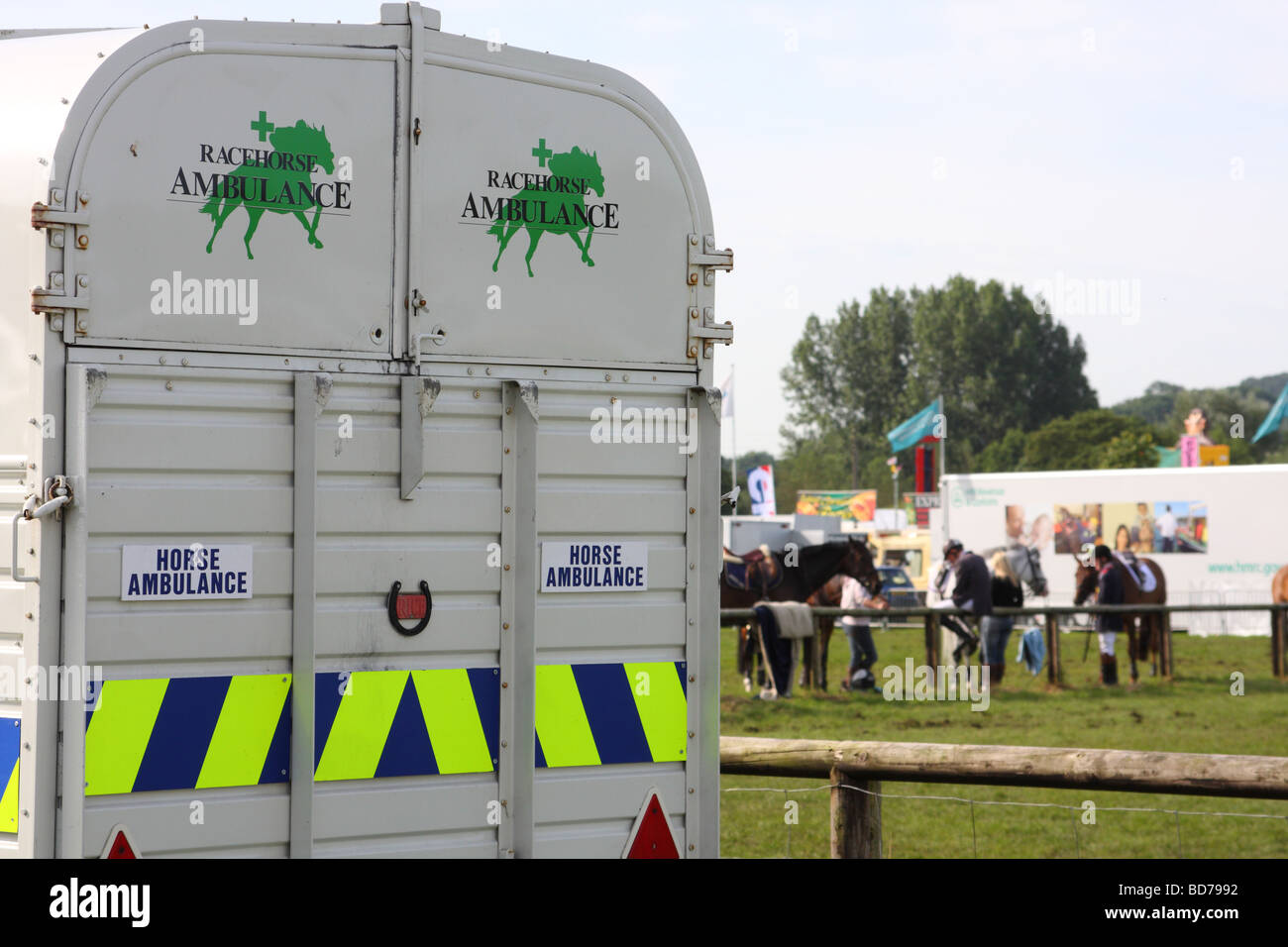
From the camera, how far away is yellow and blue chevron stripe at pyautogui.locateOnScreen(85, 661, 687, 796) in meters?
3.68

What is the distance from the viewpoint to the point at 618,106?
4.29m

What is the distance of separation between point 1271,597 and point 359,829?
74.3 feet

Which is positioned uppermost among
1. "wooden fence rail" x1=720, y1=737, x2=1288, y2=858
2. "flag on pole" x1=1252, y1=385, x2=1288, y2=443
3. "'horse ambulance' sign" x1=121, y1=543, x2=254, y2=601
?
"flag on pole" x1=1252, y1=385, x2=1288, y2=443

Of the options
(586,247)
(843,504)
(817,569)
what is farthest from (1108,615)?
(843,504)

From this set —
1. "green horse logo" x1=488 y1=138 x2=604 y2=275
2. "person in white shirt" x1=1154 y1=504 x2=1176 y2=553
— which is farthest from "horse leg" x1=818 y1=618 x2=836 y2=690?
"green horse logo" x1=488 y1=138 x2=604 y2=275

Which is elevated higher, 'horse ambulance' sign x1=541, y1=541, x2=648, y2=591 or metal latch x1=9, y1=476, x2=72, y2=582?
metal latch x1=9, y1=476, x2=72, y2=582

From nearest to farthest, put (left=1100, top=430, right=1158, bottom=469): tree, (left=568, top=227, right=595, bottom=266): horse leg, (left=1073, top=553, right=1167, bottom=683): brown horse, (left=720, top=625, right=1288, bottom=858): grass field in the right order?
(left=568, top=227, right=595, bottom=266): horse leg
(left=720, top=625, right=1288, bottom=858): grass field
(left=1073, top=553, right=1167, bottom=683): brown horse
(left=1100, top=430, right=1158, bottom=469): tree

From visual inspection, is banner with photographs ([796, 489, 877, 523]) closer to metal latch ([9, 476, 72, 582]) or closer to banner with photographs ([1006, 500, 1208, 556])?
banner with photographs ([1006, 500, 1208, 556])

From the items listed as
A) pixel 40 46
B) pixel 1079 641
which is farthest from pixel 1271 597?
pixel 40 46

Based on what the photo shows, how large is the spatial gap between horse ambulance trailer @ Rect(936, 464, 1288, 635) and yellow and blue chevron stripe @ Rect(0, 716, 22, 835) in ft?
75.0

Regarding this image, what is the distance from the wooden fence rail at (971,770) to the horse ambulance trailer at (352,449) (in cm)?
165

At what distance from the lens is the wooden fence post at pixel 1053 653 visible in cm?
1594
